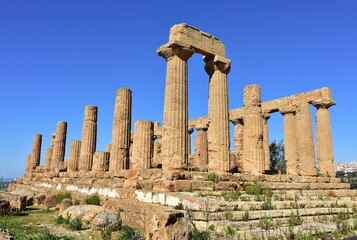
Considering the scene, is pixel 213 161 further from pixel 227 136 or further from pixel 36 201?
pixel 36 201

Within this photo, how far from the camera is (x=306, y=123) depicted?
19.2 m

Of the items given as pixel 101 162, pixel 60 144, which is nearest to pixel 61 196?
pixel 101 162

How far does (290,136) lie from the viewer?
21.0 m

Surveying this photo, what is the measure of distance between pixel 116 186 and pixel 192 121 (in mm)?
15053

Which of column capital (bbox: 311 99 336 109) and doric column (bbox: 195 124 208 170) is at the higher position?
column capital (bbox: 311 99 336 109)

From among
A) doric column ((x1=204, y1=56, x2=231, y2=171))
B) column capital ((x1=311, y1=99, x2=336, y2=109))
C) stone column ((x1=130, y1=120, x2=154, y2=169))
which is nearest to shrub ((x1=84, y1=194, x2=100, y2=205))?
stone column ((x1=130, y1=120, x2=154, y2=169))

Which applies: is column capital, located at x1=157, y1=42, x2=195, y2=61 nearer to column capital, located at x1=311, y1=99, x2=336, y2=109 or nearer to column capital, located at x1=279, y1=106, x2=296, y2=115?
column capital, located at x1=311, y1=99, x2=336, y2=109

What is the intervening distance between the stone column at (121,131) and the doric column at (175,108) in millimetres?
4824

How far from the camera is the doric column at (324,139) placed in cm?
1881

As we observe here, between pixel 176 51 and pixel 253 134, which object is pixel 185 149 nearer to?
pixel 176 51

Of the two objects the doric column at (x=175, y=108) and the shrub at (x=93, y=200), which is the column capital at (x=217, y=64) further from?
the shrub at (x=93, y=200)

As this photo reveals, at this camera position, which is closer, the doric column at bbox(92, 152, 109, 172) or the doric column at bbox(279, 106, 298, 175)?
the doric column at bbox(92, 152, 109, 172)

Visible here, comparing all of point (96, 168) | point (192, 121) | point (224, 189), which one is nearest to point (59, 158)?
point (96, 168)

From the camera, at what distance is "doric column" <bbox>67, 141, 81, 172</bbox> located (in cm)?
2125
